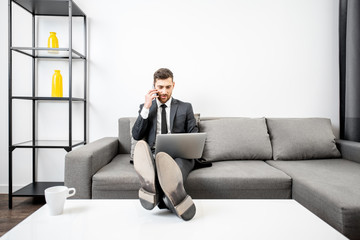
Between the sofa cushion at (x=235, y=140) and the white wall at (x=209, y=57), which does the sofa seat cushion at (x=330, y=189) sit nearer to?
the sofa cushion at (x=235, y=140)

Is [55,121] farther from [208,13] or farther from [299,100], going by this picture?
[299,100]

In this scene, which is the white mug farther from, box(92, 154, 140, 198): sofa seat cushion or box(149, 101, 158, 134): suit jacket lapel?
box(149, 101, 158, 134): suit jacket lapel

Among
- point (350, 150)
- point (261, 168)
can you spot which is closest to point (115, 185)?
point (261, 168)

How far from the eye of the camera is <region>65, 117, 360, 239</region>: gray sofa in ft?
4.42

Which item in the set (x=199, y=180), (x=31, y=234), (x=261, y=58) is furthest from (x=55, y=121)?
(x=261, y=58)

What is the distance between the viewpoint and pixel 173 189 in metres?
0.99

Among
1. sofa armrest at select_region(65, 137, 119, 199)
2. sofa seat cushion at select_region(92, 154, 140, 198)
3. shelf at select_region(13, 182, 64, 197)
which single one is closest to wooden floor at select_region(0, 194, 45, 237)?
shelf at select_region(13, 182, 64, 197)

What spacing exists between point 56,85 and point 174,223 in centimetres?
183

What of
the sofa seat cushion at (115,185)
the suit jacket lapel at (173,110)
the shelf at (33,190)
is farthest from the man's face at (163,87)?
the shelf at (33,190)

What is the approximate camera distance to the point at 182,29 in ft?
8.07

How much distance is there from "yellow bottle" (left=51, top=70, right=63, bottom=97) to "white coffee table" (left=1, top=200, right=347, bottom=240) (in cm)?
143

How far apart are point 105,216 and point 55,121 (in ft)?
5.85

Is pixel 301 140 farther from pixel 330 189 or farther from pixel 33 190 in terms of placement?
pixel 33 190

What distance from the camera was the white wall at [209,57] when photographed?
2.45 m
